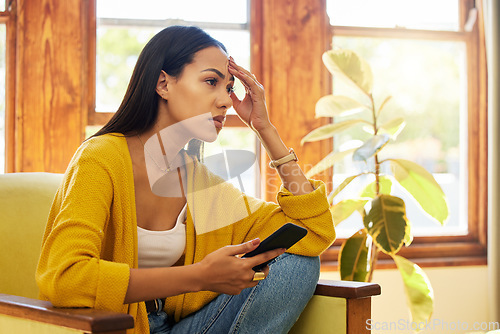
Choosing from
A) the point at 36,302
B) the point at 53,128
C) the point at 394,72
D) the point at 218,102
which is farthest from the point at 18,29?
the point at 394,72

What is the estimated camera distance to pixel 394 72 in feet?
8.63

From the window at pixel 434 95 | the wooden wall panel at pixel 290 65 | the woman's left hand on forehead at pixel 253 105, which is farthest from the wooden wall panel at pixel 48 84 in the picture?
the window at pixel 434 95

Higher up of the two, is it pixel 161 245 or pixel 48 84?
pixel 48 84

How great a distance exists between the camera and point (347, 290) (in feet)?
4.13

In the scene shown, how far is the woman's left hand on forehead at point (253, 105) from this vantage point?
1525mm

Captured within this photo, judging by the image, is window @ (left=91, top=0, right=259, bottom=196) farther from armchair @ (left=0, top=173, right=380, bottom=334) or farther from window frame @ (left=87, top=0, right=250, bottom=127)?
armchair @ (left=0, top=173, right=380, bottom=334)

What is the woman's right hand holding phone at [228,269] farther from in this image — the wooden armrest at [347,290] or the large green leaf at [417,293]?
the large green leaf at [417,293]

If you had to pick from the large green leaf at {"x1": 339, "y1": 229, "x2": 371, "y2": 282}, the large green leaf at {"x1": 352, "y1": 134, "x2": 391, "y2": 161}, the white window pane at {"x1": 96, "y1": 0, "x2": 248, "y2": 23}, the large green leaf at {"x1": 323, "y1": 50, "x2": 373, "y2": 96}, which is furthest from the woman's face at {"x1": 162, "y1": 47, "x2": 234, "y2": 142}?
the white window pane at {"x1": 96, "y1": 0, "x2": 248, "y2": 23}

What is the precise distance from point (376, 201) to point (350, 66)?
52cm

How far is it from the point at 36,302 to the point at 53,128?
1.28 meters

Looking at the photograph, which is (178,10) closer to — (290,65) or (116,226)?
(290,65)

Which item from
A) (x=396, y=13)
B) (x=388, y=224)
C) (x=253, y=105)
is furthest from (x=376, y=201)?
(x=396, y=13)

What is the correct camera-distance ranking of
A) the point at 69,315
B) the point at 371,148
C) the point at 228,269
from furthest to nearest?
1. the point at 371,148
2. the point at 228,269
3. the point at 69,315

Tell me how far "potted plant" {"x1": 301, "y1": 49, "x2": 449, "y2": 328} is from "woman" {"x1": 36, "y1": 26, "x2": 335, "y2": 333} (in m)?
0.55
